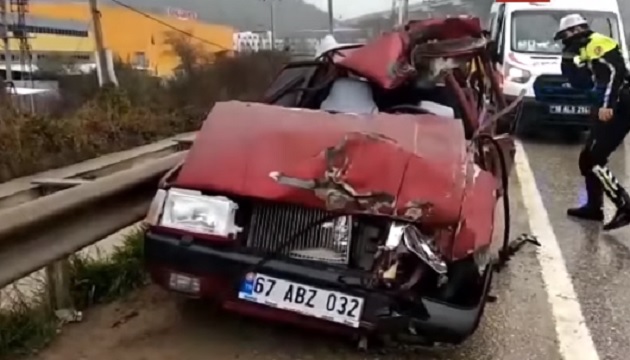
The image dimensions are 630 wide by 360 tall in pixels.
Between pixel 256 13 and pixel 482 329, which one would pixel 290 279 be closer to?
pixel 482 329

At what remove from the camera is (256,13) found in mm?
26438

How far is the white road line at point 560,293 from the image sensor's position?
4844mm

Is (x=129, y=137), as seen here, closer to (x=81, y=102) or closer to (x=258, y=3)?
(x=81, y=102)

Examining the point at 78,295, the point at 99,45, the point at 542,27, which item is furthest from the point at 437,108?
the point at 99,45

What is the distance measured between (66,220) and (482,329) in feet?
7.45

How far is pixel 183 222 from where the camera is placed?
458 cm

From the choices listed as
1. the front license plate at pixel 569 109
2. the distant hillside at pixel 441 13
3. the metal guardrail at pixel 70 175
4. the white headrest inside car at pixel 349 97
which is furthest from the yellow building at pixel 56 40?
the white headrest inside car at pixel 349 97

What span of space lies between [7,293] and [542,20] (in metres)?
13.0

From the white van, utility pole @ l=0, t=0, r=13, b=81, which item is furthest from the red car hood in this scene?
utility pole @ l=0, t=0, r=13, b=81

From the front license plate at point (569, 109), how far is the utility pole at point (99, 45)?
783 centimetres

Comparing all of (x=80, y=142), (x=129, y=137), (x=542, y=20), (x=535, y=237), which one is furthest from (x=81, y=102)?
(x=535, y=237)

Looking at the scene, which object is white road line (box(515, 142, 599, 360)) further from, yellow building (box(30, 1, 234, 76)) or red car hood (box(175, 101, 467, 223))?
yellow building (box(30, 1, 234, 76))

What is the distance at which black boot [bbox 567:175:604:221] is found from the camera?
839cm

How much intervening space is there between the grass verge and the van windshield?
11.1 m
